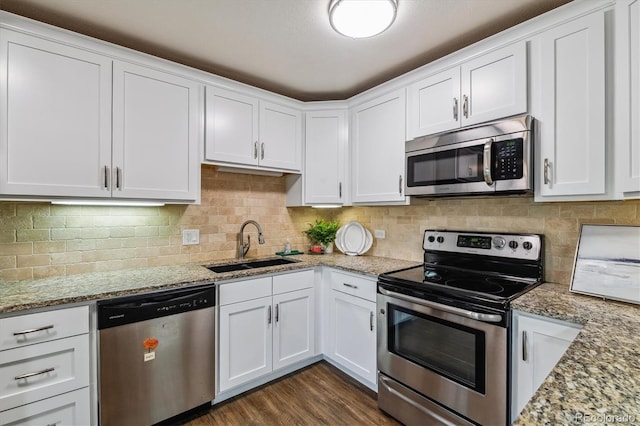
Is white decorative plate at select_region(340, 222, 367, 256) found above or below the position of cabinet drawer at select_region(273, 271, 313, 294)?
above

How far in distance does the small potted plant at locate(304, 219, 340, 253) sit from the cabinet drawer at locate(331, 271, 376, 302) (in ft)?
1.93

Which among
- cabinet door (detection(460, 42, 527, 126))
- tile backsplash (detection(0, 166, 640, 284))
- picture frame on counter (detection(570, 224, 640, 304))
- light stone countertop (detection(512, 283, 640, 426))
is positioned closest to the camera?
light stone countertop (detection(512, 283, 640, 426))

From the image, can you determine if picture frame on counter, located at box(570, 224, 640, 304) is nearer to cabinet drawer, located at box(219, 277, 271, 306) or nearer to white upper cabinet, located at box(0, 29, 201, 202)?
cabinet drawer, located at box(219, 277, 271, 306)

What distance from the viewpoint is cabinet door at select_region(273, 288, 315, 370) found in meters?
2.32

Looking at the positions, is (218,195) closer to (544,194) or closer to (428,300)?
(428,300)

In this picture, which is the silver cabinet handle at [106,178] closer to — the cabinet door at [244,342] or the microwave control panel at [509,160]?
the cabinet door at [244,342]

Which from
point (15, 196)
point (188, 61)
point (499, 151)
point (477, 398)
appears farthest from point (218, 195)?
point (477, 398)

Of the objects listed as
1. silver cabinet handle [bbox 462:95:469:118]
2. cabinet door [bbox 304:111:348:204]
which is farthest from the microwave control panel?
cabinet door [bbox 304:111:348:204]

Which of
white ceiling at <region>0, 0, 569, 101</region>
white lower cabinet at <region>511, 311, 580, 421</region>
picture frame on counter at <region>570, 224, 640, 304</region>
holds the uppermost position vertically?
white ceiling at <region>0, 0, 569, 101</region>

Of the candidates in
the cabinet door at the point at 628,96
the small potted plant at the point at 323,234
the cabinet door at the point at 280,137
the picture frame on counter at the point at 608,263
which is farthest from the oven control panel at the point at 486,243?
the cabinet door at the point at 280,137

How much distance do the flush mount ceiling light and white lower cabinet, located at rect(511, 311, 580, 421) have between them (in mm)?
1640

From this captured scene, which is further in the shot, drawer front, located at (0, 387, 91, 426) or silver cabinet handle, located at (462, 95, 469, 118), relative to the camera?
silver cabinet handle, located at (462, 95, 469, 118)

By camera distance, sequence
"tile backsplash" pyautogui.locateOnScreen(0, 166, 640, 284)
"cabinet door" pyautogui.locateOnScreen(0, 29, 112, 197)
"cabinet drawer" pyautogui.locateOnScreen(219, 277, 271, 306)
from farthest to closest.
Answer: "cabinet drawer" pyautogui.locateOnScreen(219, 277, 271, 306) → "tile backsplash" pyautogui.locateOnScreen(0, 166, 640, 284) → "cabinet door" pyautogui.locateOnScreen(0, 29, 112, 197)

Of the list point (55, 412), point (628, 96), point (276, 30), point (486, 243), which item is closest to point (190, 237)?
point (55, 412)
